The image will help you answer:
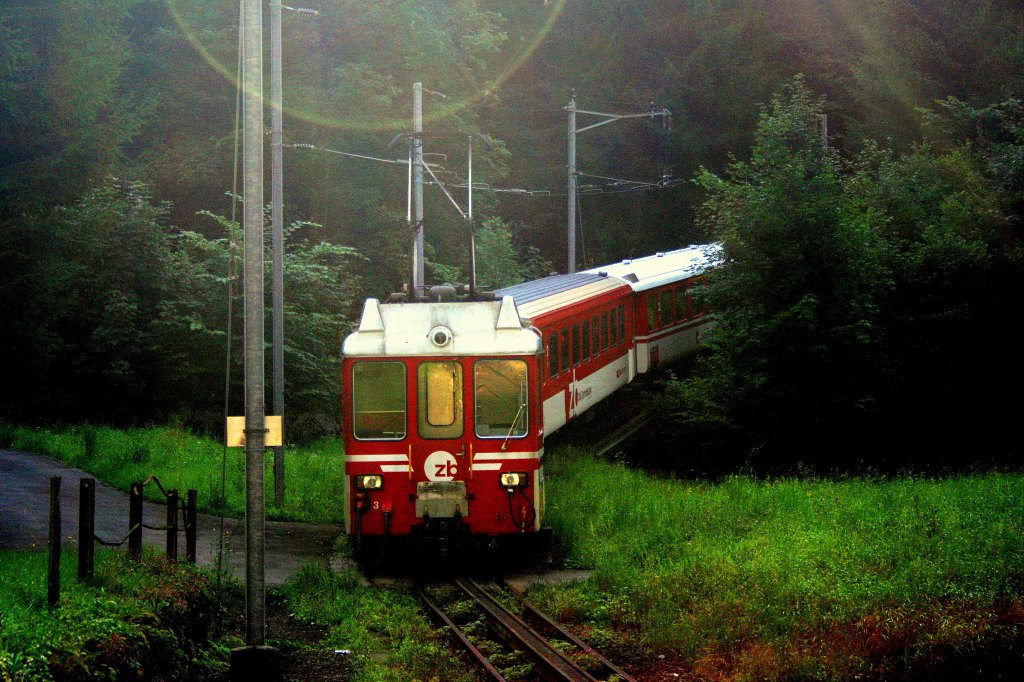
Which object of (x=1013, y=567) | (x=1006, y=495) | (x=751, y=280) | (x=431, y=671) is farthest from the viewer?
(x=751, y=280)

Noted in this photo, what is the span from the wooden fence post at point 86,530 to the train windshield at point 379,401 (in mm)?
4471

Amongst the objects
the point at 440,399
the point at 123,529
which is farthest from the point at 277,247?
the point at 440,399

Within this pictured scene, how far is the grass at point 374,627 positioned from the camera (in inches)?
410

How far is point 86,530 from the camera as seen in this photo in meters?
10.4

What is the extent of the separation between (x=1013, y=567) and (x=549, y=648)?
4.46m

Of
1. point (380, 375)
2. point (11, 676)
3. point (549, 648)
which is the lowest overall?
point (549, 648)

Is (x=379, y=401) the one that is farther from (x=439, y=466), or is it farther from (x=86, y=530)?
(x=86, y=530)

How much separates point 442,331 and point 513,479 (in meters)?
1.94

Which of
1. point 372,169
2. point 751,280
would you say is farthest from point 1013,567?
point 372,169

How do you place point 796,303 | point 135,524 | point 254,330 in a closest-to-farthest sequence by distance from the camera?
point 254,330 → point 135,524 → point 796,303

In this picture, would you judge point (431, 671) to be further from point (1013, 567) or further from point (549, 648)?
point (1013, 567)

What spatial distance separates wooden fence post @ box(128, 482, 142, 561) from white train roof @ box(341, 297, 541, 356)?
3.35 meters

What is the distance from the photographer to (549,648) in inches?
433

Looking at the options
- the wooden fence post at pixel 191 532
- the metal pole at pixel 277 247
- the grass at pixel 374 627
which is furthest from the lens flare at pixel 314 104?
the wooden fence post at pixel 191 532
